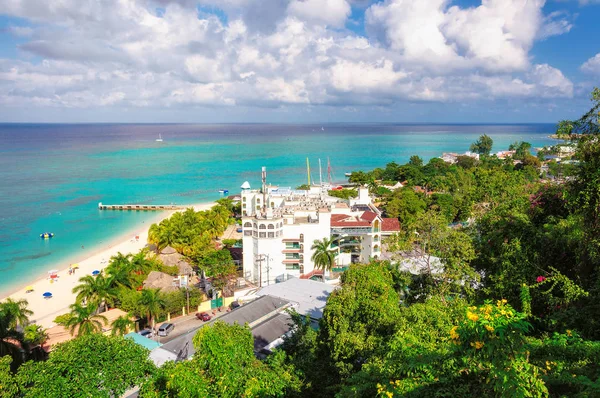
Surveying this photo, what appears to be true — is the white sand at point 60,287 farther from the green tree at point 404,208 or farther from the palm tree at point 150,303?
the green tree at point 404,208

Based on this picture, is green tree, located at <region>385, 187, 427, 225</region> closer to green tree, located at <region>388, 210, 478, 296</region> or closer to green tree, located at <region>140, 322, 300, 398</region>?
green tree, located at <region>388, 210, 478, 296</region>

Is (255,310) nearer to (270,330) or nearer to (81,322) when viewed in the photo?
(270,330)

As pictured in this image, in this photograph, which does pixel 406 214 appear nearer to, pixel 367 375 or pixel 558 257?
pixel 558 257

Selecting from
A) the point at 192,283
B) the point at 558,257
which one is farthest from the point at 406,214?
the point at 558,257

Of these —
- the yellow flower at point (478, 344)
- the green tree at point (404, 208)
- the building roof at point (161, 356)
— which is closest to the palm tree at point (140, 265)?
the building roof at point (161, 356)

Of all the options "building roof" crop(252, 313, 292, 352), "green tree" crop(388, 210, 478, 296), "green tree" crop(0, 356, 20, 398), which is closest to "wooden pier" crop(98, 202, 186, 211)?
"building roof" crop(252, 313, 292, 352)

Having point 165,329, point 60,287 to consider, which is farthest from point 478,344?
point 60,287
